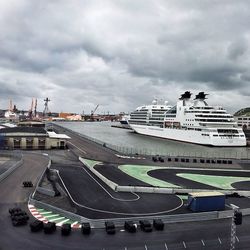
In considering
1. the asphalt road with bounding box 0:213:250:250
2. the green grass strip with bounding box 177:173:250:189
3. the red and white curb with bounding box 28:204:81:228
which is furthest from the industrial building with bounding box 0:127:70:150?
the asphalt road with bounding box 0:213:250:250

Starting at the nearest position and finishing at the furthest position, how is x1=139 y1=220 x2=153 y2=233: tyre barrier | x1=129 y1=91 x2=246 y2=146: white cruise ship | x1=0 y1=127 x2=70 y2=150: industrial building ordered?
x1=139 y1=220 x2=153 y2=233: tyre barrier
x1=0 y1=127 x2=70 y2=150: industrial building
x1=129 y1=91 x2=246 y2=146: white cruise ship

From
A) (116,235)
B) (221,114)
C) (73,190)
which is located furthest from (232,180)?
(221,114)

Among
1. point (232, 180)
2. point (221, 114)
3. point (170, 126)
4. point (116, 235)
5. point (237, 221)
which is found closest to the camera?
point (237, 221)

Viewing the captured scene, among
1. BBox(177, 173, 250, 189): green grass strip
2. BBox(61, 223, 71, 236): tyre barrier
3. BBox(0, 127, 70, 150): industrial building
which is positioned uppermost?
BBox(0, 127, 70, 150): industrial building

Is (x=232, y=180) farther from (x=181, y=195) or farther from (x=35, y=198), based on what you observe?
(x=35, y=198)

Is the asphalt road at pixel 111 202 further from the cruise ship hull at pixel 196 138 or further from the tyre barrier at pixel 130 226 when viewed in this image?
the cruise ship hull at pixel 196 138

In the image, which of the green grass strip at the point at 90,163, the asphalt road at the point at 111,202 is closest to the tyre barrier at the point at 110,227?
the asphalt road at the point at 111,202

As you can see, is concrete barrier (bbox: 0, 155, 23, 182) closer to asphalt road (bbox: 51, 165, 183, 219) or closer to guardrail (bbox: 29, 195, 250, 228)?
asphalt road (bbox: 51, 165, 183, 219)

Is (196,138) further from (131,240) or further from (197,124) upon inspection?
(131,240)
